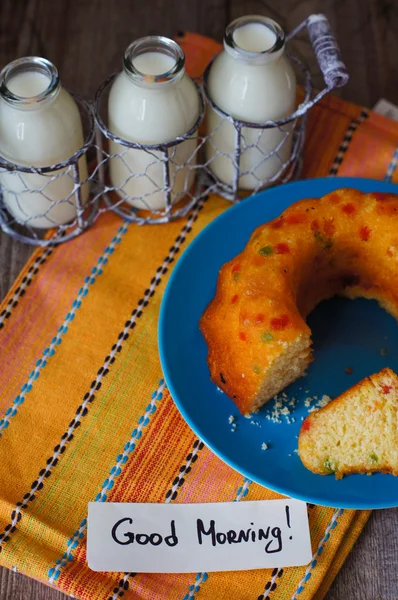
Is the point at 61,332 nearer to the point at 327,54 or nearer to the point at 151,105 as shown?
the point at 151,105

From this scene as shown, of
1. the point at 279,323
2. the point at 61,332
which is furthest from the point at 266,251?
the point at 61,332

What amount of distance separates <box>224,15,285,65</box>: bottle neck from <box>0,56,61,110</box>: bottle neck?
0.39m

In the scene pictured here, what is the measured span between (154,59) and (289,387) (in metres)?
0.78

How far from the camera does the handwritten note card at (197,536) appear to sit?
5.05ft

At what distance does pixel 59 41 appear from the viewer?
2.32 meters

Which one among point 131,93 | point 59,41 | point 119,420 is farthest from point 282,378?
point 59,41

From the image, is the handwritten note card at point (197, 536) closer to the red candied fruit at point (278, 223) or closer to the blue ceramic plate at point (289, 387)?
the blue ceramic plate at point (289, 387)

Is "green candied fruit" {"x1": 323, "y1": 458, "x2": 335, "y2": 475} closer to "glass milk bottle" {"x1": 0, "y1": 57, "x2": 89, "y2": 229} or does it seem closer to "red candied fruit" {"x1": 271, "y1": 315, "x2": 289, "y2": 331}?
"red candied fruit" {"x1": 271, "y1": 315, "x2": 289, "y2": 331}

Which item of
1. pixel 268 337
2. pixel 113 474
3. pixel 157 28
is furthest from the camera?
pixel 157 28

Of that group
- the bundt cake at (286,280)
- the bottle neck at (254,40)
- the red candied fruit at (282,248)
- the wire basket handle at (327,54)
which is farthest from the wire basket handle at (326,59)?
the red candied fruit at (282,248)

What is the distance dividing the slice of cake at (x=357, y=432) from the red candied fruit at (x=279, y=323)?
7.7 inches

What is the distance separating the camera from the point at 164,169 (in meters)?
1.80

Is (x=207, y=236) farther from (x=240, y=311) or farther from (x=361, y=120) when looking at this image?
(x=361, y=120)

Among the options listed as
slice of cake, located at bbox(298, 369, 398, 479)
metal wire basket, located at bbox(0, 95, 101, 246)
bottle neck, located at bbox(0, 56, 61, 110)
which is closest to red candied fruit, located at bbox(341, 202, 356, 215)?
slice of cake, located at bbox(298, 369, 398, 479)
